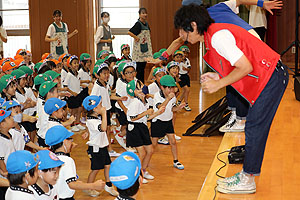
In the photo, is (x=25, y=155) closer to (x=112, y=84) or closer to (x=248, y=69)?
(x=248, y=69)

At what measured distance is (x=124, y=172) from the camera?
8.11ft

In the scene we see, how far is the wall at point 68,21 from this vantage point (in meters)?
12.7

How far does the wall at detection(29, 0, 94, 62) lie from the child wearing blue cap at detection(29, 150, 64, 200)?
9.71 metres

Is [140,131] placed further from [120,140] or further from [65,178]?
[65,178]

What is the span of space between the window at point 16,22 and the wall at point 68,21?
1.73 feet

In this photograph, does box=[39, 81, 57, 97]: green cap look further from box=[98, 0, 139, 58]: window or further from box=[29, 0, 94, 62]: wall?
box=[98, 0, 139, 58]: window

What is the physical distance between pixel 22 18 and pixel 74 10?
1.81m

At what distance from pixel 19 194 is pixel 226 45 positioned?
167 cm

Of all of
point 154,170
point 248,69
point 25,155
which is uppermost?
point 248,69

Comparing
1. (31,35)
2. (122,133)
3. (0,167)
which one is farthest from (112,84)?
(31,35)

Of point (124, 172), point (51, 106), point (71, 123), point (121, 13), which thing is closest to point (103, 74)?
point (71, 123)

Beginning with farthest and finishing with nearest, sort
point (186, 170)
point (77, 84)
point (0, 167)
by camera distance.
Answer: point (77, 84), point (186, 170), point (0, 167)

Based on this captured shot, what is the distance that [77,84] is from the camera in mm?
7914

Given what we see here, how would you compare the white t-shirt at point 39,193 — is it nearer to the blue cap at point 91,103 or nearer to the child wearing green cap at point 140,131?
the blue cap at point 91,103
